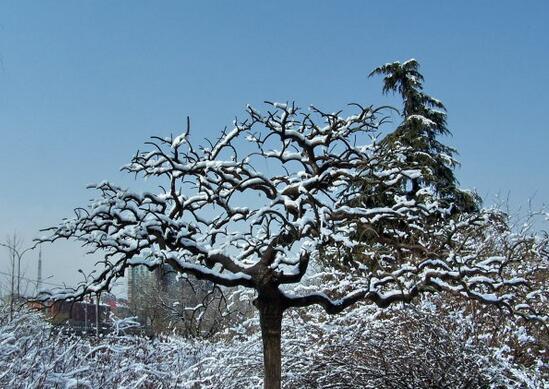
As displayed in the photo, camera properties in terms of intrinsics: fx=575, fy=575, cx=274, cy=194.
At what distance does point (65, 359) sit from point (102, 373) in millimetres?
337

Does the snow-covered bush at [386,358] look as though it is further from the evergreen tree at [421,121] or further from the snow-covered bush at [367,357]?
the evergreen tree at [421,121]

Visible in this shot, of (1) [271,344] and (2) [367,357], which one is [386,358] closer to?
(2) [367,357]

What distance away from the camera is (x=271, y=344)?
6363 mm

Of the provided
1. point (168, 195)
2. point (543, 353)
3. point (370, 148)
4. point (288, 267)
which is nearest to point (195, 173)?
point (168, 195)

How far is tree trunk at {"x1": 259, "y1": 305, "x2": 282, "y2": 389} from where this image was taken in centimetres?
624

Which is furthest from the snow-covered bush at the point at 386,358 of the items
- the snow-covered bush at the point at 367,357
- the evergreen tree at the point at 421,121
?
the evergreen tree at the point at 421,121

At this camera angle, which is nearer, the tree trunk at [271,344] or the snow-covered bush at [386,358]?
the tree trunk at [271,344]

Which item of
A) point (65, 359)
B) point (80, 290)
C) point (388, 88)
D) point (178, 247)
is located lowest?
point (65, 359)

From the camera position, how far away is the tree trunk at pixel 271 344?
624 centimetres

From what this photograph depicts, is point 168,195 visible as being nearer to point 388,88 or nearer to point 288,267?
point 288,267

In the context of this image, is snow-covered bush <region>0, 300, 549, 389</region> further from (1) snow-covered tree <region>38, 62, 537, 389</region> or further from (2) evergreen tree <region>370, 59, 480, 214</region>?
(2) evergreen tree <region>370, 59, 480, 214</region>

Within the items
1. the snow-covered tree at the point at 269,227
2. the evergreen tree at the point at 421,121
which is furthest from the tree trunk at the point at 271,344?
the evergreen tree at the point at 421,121

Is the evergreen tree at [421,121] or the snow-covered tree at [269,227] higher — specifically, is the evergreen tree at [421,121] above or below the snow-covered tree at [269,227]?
above

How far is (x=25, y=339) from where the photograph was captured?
4941 millimetres
